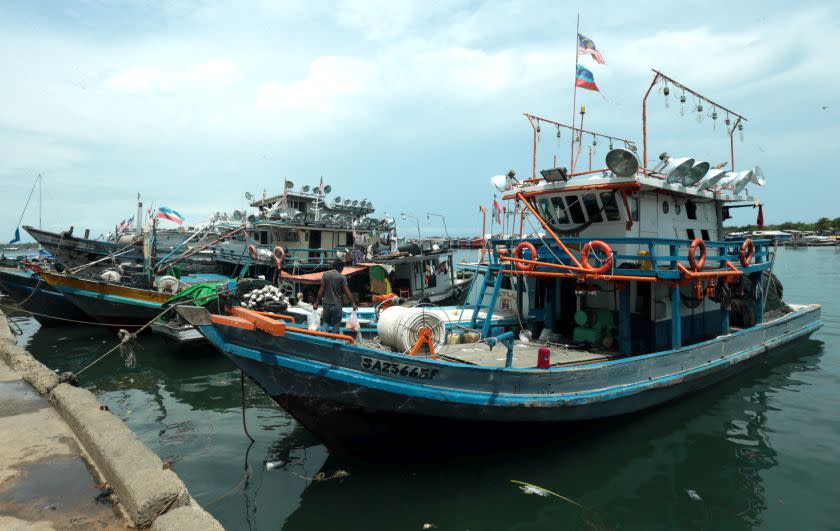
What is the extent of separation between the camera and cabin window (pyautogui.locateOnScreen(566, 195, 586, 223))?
9055 mm

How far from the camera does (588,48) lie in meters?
9.87

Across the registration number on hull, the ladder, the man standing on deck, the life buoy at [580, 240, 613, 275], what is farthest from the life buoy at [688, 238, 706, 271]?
the man standing on deck

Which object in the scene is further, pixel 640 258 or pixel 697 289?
pixel 697 289

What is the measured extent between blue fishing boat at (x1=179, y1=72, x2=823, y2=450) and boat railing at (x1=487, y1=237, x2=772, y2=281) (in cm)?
4

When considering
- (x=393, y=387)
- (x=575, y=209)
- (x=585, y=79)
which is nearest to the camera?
(x=393, y=387)

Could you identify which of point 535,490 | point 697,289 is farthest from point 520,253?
point 535,490

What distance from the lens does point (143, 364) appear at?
508 inches

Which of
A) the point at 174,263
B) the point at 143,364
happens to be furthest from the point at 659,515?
the point at 174,263

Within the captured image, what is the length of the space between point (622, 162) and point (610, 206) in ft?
3.44

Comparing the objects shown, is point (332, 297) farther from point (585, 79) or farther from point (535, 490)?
point (585, 79)

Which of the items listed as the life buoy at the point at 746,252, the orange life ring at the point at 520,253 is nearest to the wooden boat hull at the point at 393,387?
the orange life ring at the point at 520,253

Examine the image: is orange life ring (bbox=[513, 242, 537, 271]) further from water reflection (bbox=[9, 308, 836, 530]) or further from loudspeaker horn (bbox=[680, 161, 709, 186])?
loudspeaker horn (bbox=[680, 161, 709, 186])

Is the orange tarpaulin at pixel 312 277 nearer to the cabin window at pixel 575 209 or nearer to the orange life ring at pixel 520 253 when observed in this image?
the orange life ring at pixel 520 253

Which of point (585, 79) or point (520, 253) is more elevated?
point (585, 79)
